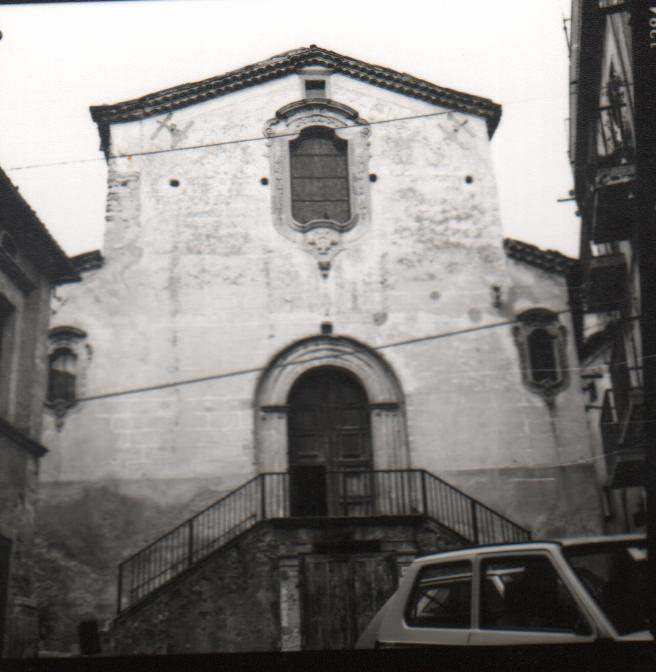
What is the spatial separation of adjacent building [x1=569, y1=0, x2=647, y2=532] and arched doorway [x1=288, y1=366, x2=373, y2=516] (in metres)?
3.66

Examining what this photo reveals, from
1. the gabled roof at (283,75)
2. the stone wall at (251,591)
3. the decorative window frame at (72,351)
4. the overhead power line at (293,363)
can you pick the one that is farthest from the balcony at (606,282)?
the decorative window frame at (72,351)

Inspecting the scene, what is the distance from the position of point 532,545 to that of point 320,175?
1261cm

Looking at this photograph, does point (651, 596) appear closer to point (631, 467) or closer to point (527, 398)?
point (631, 467)

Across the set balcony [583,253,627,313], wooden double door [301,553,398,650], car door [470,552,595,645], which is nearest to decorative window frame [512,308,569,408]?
balcony [583,253,627,313]

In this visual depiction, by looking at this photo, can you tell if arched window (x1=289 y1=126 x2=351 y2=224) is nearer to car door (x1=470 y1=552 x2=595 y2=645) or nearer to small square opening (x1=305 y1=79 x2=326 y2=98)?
small square opening (x1=305 y1=79 x2=326 y2=98)

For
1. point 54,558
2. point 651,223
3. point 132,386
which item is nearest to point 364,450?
point 132,386

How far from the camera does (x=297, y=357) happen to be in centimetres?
1504

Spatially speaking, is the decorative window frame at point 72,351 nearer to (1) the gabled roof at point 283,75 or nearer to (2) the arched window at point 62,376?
(2) the arched window at point 62,376

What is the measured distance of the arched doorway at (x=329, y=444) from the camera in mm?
14414

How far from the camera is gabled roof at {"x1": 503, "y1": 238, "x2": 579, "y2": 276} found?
611 inches

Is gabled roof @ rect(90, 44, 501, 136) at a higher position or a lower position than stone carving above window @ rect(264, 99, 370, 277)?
higher

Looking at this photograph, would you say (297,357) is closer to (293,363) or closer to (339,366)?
(293,363)

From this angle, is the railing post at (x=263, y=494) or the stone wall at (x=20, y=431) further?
the railing post at (x=263, y=494)

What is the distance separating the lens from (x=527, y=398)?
14.6 m
